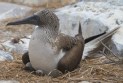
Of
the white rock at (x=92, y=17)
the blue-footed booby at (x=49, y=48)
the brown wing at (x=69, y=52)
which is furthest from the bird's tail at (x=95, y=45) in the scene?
the blue-footed booby at (x=49, y=48)

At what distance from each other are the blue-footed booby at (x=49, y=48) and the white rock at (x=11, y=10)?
5.34m

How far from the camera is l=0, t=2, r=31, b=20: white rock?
12.2 metres

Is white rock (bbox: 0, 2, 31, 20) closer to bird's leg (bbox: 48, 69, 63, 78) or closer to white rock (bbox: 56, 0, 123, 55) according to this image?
white rock (bbox: 56, 0, 123, 55)

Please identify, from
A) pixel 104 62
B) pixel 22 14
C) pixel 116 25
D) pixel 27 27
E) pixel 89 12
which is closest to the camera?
pixel 104 62

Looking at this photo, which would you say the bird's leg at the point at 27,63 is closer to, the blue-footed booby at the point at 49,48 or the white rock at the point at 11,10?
the blue-footed booby at the point at 49,48

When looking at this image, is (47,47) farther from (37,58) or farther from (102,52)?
(102,52)

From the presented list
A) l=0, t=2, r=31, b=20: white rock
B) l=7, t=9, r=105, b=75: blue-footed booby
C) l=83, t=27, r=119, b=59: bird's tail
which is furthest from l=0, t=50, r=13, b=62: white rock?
l=0, t=2, r=31, b=20: white rock

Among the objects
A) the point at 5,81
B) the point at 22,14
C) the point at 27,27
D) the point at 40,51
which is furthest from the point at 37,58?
the point at 22,14

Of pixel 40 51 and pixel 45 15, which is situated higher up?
pixel 45 15

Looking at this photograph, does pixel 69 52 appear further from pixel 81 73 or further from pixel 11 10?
pixel 11 10

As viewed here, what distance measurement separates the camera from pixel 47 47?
21.7ft

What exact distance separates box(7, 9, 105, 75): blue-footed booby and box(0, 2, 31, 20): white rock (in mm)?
5338

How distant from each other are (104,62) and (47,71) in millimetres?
1204

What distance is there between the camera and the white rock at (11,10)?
12238mm
